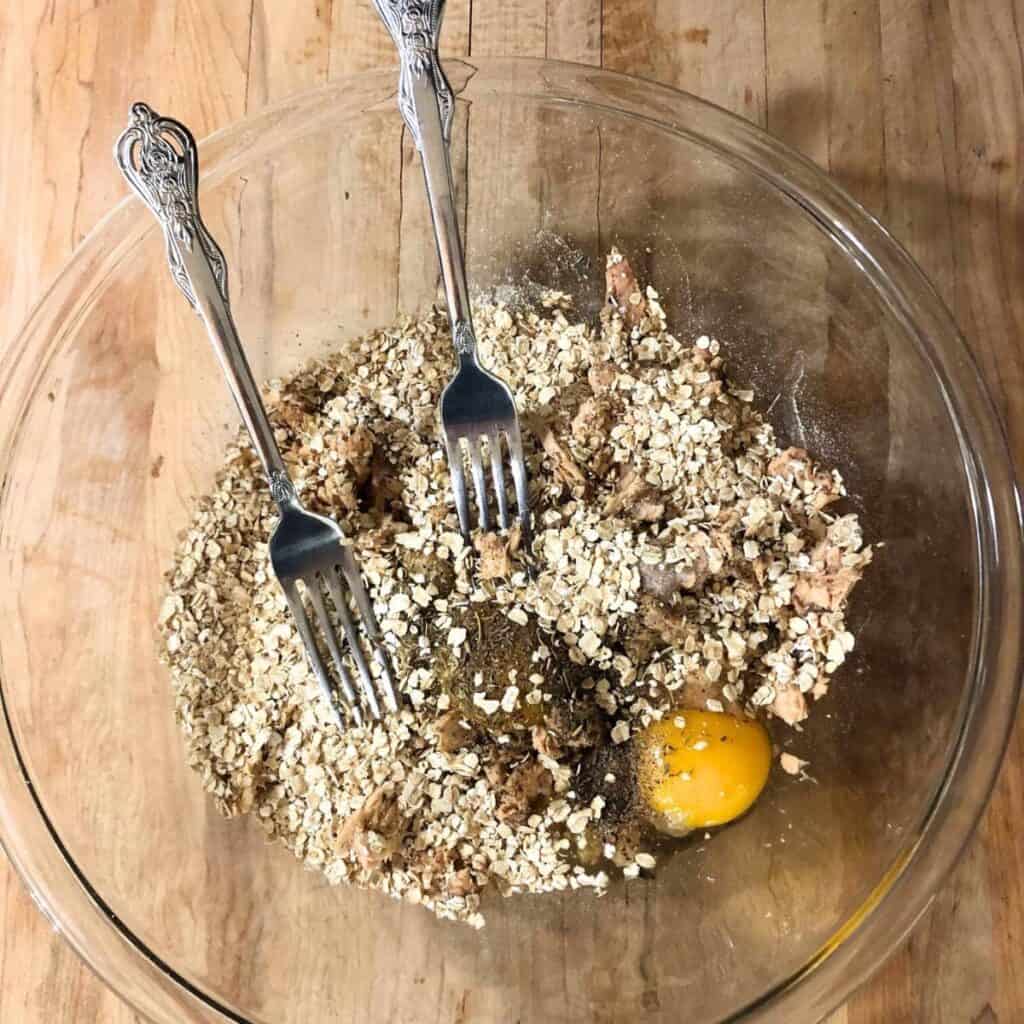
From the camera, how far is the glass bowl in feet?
3.70

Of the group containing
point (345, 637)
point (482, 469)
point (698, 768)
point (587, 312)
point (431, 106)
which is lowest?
point (698, 768)

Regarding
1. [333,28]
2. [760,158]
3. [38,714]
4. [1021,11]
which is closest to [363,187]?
[333,28]

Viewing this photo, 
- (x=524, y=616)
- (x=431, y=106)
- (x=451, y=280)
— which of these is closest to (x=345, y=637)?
(x=524, y=616)

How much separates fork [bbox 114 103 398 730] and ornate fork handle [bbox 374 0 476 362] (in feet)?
0.72

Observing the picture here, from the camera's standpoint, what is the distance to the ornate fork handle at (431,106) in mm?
992

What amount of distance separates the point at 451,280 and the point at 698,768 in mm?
582

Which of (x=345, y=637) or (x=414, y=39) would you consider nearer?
(x=414, y=39)

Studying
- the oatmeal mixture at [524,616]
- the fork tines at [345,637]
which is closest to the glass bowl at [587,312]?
the oatmeal mixture at [524,616]

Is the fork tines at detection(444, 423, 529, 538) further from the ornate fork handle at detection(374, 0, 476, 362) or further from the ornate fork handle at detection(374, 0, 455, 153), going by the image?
the ornate fork handle at detection(374, 0, 455, 153)

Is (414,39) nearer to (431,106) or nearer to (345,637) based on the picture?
(431,106)

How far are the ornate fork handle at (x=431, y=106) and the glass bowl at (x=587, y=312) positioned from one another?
0.22 m

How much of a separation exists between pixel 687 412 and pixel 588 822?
480mm

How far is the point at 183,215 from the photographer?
0.98 m

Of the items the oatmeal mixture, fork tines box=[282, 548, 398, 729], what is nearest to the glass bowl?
the oatmeal mixture
